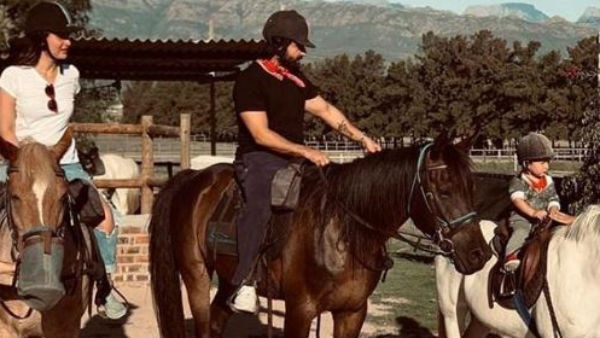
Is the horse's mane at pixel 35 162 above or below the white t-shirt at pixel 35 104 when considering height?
below

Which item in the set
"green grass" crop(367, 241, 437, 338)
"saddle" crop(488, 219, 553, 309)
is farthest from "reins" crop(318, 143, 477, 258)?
"green grass" crop(367, 241, 437, 338)

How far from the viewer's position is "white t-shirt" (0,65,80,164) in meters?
5.06

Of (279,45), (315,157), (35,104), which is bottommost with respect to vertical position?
(315,157)

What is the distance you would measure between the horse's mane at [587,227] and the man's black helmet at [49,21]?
3224 millimetres

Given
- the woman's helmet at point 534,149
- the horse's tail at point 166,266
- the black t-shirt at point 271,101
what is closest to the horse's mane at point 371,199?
the black t-shirt at point 271,101

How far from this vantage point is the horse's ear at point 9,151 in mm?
4641

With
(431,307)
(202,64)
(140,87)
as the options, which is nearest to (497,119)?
(202,64)

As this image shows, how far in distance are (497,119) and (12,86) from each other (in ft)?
165

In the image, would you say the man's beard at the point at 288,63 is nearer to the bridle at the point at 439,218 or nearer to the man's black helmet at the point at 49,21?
the bridle at the point at 439,218

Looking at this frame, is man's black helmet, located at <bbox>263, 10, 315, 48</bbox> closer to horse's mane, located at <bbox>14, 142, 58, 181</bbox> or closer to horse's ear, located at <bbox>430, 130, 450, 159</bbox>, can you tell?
horse's ear, located at <bbox>430, 130, 450, 159</bbox>

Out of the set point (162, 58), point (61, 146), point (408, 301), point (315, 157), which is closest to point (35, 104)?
point (61, 146)

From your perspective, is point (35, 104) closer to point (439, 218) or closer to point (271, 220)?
point (271, 220)

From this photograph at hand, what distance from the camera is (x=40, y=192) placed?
4.49 meters

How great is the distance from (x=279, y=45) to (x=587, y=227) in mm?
2183
